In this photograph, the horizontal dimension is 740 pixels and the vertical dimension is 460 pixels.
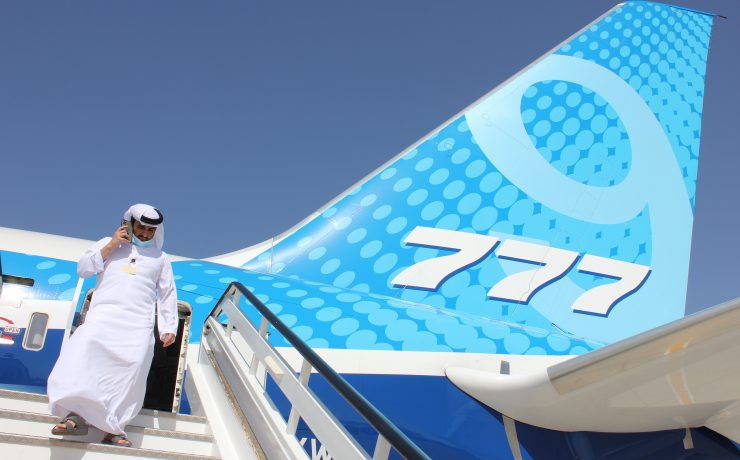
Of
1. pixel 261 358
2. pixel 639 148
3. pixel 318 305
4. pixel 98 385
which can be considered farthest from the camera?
pixel 639 148

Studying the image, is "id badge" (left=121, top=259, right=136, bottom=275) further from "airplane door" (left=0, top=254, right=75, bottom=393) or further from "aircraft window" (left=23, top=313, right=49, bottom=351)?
"aircraft window" (left=23, top=313, right=49, bottom=351)

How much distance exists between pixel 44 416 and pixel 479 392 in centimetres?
266

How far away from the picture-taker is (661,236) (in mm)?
7578

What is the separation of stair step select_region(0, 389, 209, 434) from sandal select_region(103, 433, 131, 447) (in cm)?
53

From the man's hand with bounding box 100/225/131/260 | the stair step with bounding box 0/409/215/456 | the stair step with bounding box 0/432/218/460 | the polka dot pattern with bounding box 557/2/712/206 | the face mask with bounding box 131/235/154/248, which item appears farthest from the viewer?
the polka dot pattern with bounding box 557/2/712/206

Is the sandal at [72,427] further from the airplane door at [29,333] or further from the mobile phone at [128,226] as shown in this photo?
the airplane door at [29,333]

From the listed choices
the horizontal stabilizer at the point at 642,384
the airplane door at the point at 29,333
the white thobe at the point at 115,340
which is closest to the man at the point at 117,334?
the white thobe at the point at 115,340

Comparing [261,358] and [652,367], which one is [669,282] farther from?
[261,358]

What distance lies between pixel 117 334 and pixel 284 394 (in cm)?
94

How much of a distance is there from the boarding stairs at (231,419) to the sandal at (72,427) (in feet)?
0.13

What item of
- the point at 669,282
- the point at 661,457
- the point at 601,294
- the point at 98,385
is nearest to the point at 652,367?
the point at 661,457

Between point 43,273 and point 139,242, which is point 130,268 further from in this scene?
point 43,273

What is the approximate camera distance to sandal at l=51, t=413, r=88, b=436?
3.06 metres

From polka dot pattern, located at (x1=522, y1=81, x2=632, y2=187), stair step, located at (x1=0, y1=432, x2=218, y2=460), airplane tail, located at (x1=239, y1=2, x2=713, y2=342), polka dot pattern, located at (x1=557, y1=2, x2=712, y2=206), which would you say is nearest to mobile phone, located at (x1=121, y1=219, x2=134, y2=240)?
stair step, located at (x1=0, y1=432, x2=218, y2=460)
